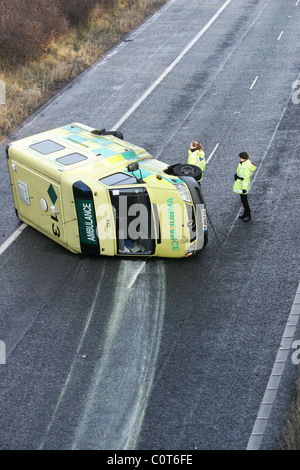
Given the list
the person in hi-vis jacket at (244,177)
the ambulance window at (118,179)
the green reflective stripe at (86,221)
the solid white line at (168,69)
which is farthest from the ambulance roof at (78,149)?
the solid white line at (168,69)

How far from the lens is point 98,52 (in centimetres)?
2736

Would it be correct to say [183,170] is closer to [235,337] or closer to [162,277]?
[162,277]

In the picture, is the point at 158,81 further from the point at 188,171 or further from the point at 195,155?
the point at 188,171

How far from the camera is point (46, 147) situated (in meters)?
14.7

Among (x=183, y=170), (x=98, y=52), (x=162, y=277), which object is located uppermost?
(x=183, y=170)

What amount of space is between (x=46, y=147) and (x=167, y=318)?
16.3 feet

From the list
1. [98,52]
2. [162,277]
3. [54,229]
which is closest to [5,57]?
[98,52]

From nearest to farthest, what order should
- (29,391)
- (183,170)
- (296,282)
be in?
1. (29,391)
2. (296,282)
3. (183,170)

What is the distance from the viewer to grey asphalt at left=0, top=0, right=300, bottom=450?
34.0 feet

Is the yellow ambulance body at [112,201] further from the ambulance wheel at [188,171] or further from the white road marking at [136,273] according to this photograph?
the white road marking at [136,273]

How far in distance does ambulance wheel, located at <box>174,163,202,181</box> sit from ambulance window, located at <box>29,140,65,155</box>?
8.88ft

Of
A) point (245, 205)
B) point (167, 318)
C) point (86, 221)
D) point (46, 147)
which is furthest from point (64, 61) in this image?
point (167, 318)

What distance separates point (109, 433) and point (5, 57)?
18509 millimetres
